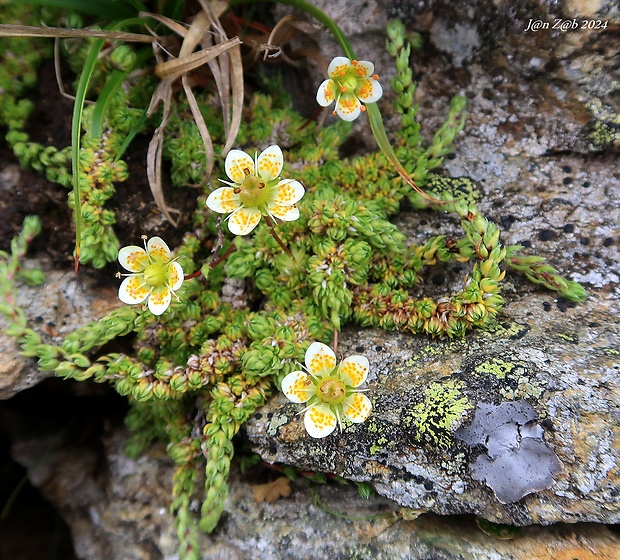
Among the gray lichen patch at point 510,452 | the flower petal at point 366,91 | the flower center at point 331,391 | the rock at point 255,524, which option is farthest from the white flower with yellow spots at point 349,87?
the rock at point 255,524

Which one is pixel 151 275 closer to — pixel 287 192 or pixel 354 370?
pixel 287 192

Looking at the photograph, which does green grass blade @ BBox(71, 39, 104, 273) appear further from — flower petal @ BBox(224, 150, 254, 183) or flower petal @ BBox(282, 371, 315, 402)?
flower petal @ BBox(282, 371, 315, 402)

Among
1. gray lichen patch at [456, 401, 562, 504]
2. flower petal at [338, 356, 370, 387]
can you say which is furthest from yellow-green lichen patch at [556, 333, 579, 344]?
flower petal at [338, 356, 370, 387]

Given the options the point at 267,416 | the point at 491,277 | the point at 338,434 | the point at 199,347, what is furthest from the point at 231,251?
the point at 491,277

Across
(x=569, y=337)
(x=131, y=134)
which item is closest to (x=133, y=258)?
(x=131, y=134)

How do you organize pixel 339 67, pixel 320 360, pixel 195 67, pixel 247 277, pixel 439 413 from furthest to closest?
pixel 247 277 → pixel 195 67 → pixel 339 67 → pixel 320 360 → pixel 439 413

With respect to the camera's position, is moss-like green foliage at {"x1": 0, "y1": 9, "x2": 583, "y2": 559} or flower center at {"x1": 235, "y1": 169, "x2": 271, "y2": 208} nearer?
flower center at {"x1": 235, "y1": 169, "x2": 271, "y2": 208}

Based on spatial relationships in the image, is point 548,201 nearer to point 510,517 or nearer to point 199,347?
point 510,517
